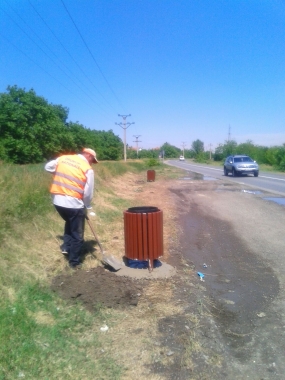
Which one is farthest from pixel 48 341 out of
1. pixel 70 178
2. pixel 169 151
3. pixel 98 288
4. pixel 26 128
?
pixel 169 151

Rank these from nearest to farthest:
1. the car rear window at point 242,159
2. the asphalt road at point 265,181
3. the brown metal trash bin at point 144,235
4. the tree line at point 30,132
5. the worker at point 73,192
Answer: the worker at point 73,192 → the brown metal trash bin at point 144,235 → the asphalt road at point 265,181 → the car rear window at point 242,159 → the tree line at point 30,132

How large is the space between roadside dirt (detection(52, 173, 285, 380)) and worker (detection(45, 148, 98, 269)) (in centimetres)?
44

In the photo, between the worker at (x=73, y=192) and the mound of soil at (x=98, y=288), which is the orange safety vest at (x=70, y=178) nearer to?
the worker at (x=73, y=192)

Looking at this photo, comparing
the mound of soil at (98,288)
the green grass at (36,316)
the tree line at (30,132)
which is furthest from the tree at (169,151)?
the mound of soil at (98,288)

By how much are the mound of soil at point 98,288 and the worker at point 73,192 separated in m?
0.43

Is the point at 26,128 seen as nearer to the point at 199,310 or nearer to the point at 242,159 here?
the point at 242,159

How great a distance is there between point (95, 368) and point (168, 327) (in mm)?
979

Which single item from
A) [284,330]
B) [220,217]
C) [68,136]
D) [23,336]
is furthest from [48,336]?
[68,136]

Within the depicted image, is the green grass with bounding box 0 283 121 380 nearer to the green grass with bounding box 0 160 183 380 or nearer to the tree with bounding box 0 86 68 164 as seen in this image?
the green grass with bounding box 0 160 183 380

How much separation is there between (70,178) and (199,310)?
7.96ft

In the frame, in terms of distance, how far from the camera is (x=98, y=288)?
4.54 metres

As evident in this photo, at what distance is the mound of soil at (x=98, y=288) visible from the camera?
4.22m

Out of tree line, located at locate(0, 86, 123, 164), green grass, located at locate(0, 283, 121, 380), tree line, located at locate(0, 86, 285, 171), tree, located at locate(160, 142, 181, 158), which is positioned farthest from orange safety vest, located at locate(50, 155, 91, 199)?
tree, located at locate(160, 142, 181, 158)

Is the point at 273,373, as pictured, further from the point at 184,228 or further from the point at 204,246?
the point at 184,228
